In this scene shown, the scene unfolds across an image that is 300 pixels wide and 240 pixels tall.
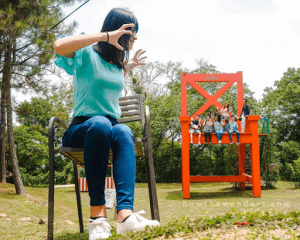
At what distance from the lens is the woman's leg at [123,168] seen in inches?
55.2

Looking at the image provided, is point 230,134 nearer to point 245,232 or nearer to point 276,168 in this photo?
point 276,168

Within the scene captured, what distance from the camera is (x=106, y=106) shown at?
1.66 metres

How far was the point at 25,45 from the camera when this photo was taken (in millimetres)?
7016

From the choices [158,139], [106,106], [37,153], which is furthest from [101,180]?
[37,153]

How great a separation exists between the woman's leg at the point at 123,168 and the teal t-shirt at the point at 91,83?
17cm

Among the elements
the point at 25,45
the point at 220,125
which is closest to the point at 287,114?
the point at 220,125

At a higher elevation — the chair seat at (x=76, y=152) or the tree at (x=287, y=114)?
the tree at (x=287, y=114)

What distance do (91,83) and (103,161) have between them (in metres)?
0.44

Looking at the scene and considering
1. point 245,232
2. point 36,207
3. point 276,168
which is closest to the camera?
point 245,232

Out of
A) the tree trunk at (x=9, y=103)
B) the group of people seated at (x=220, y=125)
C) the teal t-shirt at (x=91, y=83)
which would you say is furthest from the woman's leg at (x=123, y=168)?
the tree trunk at (x=9, y=103)

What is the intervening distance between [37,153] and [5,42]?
330 inches

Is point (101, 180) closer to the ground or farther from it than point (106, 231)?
farther from it

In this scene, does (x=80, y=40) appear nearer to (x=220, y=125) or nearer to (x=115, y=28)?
(x=115, y=28)

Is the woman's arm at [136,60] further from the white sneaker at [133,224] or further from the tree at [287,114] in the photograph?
the tree at [287,114]
